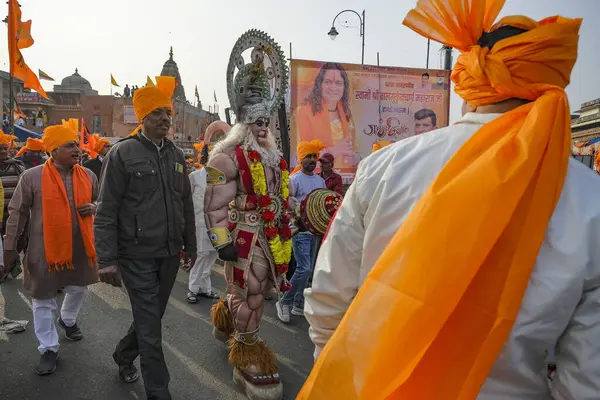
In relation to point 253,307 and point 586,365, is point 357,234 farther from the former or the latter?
point 253,307

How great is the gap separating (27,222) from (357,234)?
14.5ft

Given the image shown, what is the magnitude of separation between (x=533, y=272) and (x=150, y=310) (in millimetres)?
2806

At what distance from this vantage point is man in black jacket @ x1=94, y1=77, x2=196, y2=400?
335cm

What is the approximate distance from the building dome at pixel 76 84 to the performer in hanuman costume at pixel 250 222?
208ft

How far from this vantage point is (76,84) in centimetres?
6353

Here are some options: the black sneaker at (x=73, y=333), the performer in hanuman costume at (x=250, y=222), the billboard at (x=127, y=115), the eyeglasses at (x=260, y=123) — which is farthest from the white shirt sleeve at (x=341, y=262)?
the billboard at (x=127, y=115)

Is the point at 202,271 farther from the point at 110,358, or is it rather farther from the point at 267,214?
the point at 267,214

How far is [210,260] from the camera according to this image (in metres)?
6.54

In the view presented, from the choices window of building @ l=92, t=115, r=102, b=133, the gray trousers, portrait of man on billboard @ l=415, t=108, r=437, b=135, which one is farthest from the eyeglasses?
window of building @ l=92, t=115, r=102, b=133

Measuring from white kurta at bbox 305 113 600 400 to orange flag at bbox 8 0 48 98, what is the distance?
10.1 m

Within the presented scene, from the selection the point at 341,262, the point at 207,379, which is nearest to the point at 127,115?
the point at 207,379

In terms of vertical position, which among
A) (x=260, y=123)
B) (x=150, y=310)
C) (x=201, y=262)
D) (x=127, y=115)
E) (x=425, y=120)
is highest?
(x=127, y=115)

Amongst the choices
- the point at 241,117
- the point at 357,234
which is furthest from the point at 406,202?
the point at 241,117

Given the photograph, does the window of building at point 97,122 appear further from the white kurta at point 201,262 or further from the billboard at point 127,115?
the white kurta at point 201,262
